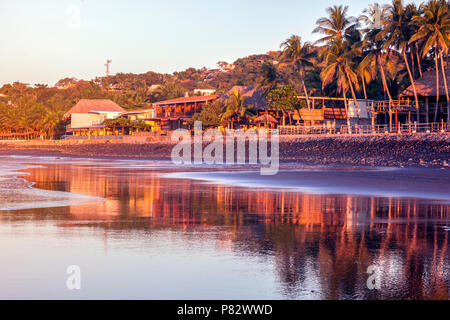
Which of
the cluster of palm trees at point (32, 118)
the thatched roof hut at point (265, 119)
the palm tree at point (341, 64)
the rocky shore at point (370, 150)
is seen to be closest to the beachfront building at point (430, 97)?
the palm tree at point (341, 64)

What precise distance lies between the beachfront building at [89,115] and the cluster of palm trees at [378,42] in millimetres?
41657

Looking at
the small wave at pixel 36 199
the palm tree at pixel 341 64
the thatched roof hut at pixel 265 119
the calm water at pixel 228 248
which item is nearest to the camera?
the calm water at pixel 228 248

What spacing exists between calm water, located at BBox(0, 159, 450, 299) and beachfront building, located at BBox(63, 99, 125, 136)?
79071 millimetres

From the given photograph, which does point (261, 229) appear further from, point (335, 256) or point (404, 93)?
point (404, 93)

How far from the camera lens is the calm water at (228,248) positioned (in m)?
6.98

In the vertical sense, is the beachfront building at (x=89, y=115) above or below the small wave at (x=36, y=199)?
above

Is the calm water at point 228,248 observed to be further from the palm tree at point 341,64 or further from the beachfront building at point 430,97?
the palm tree at point 341,64

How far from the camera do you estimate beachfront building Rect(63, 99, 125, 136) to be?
309 feet

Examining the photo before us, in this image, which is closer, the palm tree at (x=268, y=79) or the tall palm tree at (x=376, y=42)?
the tall palm tree at (x=376, y=42)

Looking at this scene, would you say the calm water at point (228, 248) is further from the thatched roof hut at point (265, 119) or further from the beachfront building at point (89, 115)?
the beachfront building at point (89, 115)

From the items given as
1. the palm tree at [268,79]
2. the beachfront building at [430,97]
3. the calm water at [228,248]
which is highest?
the palm tree at [268,79]

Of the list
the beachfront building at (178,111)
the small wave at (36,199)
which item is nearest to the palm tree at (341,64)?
the beachfront building at (178,111)

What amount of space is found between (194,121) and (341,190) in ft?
160

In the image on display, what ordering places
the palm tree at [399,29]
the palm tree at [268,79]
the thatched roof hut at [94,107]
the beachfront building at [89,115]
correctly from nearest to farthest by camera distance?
the palm tree at [399,29] < the palm tree at [268,79] < the beachfront building at [89,115] < the thatched roof hut at [94,107]
